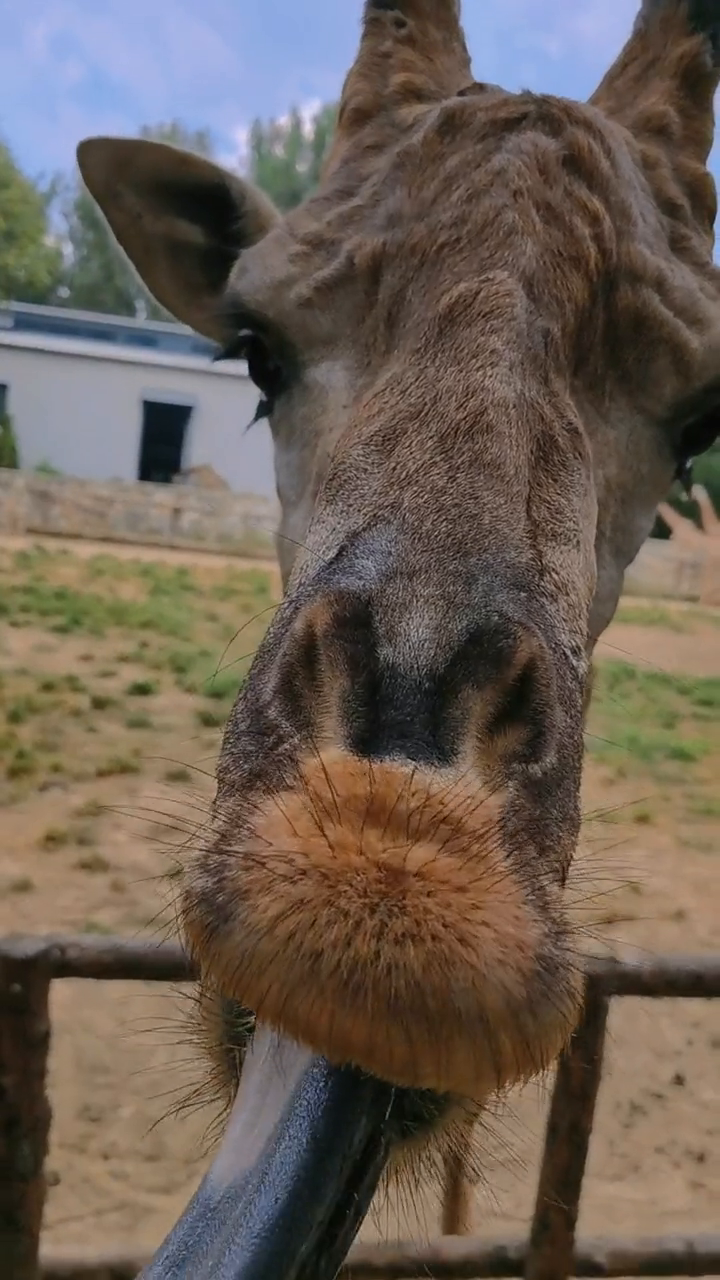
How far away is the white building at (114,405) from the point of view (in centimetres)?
3031

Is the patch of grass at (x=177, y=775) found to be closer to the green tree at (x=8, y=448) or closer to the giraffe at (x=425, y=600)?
the giraffe at (x=425, y=600)

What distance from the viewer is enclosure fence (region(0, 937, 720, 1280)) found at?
2732 millimetres

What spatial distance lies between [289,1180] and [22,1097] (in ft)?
5.42

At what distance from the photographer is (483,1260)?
10.8ft

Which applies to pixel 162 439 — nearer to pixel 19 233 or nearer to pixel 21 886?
pixel 19 233

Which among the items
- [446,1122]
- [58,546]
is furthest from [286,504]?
[58,546]

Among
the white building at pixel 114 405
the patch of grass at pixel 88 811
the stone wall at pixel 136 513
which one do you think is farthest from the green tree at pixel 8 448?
the patch of grass at pixel 88 811

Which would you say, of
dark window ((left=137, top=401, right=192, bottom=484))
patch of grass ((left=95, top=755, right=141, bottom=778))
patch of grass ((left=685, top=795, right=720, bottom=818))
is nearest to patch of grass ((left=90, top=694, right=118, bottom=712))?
patch of grass ((left=95, top=755, right=141, bottom=778))

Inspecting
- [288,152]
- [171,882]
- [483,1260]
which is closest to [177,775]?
[483,1260]

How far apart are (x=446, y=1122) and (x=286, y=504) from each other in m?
1.54

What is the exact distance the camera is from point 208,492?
24.6 metres

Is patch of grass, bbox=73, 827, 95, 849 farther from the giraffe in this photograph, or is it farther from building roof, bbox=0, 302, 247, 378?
building roof, bbox=0, 302, 247, 378

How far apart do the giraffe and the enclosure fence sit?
109 centimetres

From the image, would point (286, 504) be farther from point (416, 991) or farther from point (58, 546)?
point (58, 546)
